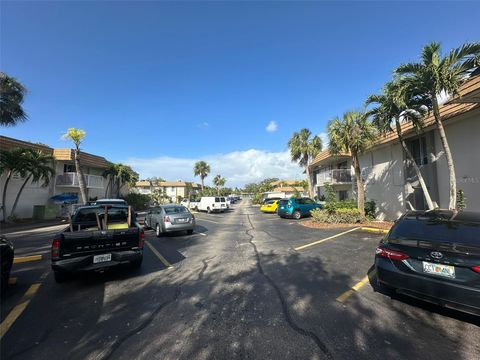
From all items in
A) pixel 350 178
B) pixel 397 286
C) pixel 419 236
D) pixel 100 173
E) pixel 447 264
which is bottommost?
pixel 397 286

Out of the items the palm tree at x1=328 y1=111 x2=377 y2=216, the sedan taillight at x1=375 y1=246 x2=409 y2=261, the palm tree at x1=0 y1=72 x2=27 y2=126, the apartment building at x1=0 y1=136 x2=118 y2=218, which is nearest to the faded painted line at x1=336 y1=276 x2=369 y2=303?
the sedan taillight at x1=375 y1=246 x2=409 y2=261

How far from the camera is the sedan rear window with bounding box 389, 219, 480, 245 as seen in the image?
12.0 ft

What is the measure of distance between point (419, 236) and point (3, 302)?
745cm

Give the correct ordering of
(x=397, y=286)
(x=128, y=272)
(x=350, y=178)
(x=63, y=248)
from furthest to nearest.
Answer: (x=350, y=178), (x=128, y=272), (x=63, y=248), (x=397, y=286)

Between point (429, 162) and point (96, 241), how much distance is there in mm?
15574

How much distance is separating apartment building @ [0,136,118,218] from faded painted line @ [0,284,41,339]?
18981 millimetres

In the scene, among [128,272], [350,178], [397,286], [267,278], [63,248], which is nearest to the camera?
[397,286]

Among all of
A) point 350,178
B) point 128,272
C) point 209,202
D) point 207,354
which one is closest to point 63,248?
point 128,272

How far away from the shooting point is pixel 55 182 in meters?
23.7

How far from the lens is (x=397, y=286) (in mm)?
3850

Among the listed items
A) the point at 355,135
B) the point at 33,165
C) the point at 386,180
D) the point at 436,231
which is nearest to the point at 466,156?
the point at 355,135

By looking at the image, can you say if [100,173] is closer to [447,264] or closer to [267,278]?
[267,278]

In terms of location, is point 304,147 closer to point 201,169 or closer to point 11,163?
point 11,163

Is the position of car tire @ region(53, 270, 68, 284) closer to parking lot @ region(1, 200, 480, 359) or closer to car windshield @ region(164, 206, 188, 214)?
parking lot @ region(1, 200, 480, 359)
